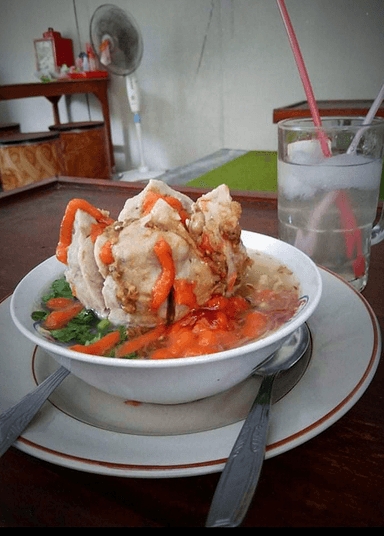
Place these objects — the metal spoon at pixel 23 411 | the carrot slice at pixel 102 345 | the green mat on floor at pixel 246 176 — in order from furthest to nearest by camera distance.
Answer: the green mat on floor at pixel 246 176 → the carrot slice at pixel 102 345 → the metal spoon at pixel 23 411

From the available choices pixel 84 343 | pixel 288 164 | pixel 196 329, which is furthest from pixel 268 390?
pixel 288 164

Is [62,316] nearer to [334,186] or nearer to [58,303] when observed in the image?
[58,303]

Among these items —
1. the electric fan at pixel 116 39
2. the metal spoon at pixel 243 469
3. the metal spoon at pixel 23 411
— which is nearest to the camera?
the metal spoon at pixel 243 469

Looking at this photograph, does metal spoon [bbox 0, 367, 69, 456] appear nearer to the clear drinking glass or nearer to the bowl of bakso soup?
the bowl of bakso soup

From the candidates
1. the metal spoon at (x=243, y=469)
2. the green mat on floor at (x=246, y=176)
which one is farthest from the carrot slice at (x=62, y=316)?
the green mat on floor at (x=246, y=176)

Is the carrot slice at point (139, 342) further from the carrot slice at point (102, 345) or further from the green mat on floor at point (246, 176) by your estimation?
the green mat on floor at point (246, 176)

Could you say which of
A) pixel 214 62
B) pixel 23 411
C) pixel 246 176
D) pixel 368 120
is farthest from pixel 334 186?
pixel 214 62

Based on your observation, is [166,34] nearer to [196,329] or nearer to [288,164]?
[288,164]
